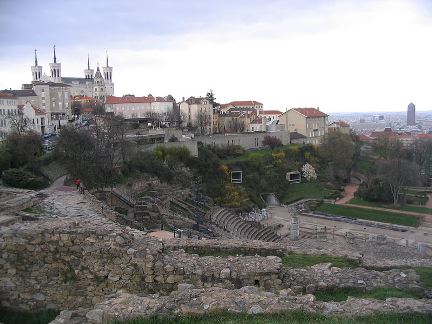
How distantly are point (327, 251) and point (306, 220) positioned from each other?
22993mm

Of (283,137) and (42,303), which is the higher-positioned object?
(283,137)

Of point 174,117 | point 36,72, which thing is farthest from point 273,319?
point 36,72

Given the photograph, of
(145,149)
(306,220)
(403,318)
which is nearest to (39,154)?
(145,149)

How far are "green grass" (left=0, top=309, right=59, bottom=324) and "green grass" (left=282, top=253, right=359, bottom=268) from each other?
17.5 ft

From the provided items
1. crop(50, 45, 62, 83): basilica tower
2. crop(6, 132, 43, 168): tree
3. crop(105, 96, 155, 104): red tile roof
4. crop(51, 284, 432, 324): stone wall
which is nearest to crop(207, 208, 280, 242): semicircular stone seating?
crop(6, 132, 43, 168): tree

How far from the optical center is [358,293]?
8.71 m

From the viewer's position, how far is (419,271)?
10.8 metres

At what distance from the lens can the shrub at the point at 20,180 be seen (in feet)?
74.7

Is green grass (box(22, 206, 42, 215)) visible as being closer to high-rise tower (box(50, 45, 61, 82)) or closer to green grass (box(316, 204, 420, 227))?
green grass (box(316, 204, 420, 227))

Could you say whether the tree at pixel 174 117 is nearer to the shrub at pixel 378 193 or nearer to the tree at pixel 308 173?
the tree at pixel 308 173

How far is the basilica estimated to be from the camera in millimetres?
93562

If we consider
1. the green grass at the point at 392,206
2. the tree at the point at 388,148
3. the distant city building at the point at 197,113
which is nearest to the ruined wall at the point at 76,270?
the green grass at the point at 392,206

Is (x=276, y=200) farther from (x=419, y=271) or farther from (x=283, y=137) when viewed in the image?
(x=419, y=271)

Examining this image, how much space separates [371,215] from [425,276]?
27.1m
